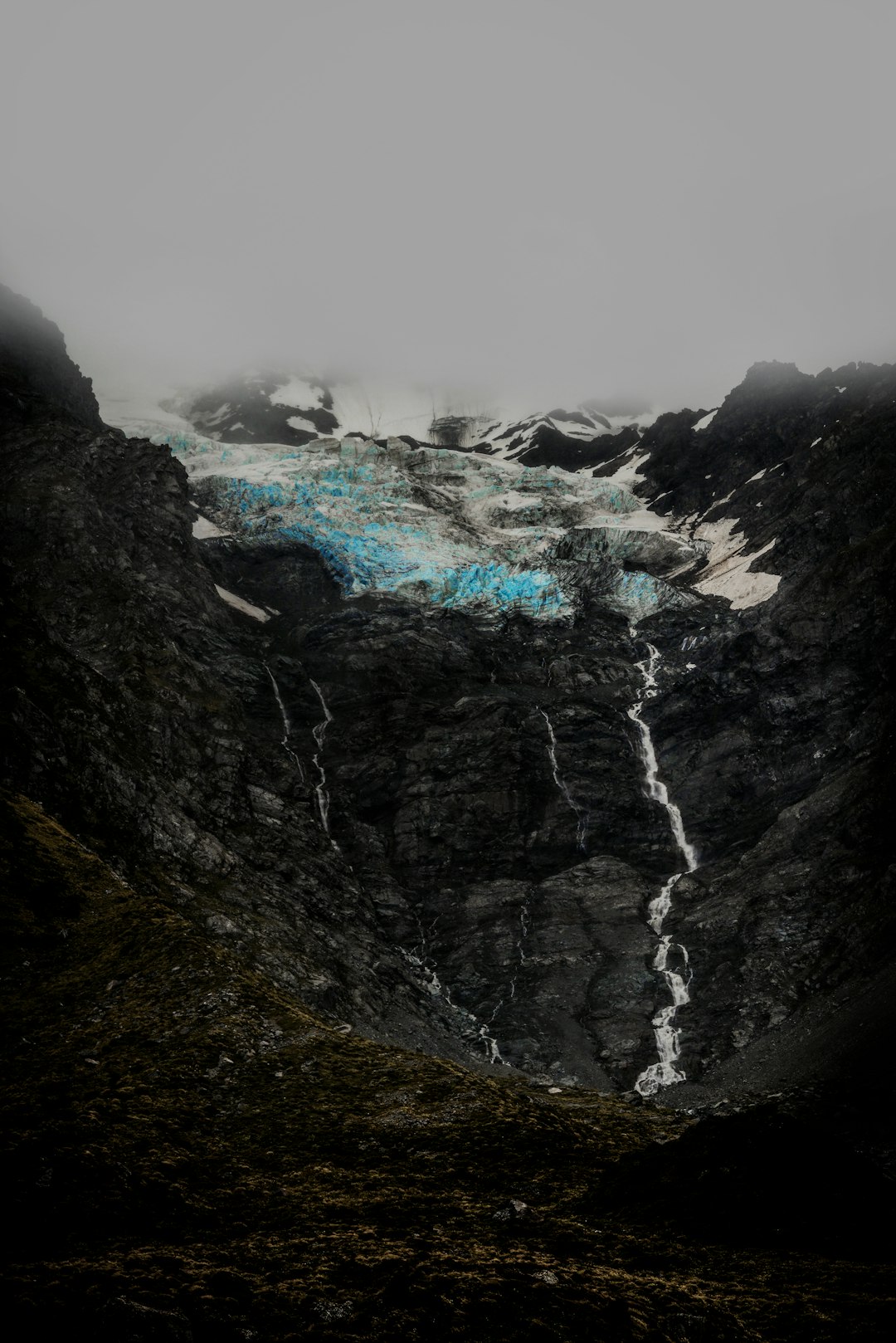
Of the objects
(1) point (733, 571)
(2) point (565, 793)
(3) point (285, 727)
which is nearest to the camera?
(2) point (565, 793)

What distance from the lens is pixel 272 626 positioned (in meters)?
148

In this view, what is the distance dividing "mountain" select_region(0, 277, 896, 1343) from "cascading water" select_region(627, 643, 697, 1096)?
46cm

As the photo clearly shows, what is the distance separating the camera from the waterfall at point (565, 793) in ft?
350

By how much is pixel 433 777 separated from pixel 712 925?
40203 mm

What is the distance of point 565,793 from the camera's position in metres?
111

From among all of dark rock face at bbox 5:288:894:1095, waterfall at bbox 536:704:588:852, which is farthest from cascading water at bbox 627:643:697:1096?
waterfall at bbox 536:704:588:852

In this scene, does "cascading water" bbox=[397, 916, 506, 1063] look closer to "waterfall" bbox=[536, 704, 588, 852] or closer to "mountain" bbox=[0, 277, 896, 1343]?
"mountain" bbox=[0, 277, 896, 1343]

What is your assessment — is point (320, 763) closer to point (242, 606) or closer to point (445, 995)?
point (445, 995)

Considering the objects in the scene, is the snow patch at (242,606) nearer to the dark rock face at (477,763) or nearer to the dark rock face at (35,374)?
the dark rock face at (477,763)

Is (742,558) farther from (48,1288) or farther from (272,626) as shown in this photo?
(48,1288)

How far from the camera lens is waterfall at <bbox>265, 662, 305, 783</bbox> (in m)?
108

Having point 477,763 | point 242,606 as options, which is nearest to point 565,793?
point 477,763

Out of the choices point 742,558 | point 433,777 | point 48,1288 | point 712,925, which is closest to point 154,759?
point 433,777

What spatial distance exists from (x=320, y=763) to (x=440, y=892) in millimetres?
25000
